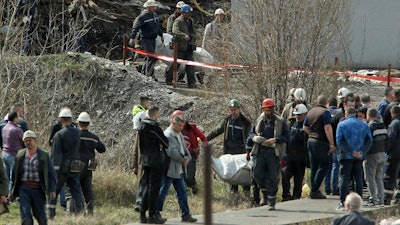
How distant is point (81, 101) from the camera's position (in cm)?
2425

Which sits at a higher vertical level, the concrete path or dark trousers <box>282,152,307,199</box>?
dark trousers <box>282,152,307,199</box>

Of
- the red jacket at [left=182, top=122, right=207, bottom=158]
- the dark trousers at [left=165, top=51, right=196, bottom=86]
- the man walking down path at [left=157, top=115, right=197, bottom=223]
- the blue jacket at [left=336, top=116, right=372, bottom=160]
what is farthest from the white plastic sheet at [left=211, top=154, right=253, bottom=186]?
the dark trousers at [left=165, top=51, right=196, bottom=86]

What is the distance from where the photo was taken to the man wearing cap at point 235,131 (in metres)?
18.1

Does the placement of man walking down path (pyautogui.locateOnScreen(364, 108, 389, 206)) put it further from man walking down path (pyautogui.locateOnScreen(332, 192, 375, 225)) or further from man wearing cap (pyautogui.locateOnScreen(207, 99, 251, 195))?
man walking down path (pyautogui.locateOnScreen(332, 192, 375, 225))

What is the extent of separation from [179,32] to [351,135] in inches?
318

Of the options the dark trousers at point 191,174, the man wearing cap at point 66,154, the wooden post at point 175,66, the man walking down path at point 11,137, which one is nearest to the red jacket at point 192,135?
the dark trousers at point 191,174

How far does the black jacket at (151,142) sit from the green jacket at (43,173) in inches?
54.5

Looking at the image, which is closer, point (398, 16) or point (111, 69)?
point (111, 69)

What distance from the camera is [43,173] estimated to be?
47.5 ft

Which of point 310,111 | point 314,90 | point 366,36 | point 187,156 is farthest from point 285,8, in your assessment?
point 366,36

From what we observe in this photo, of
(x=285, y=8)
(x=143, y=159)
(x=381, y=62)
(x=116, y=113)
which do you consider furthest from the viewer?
(x=381, y=62)

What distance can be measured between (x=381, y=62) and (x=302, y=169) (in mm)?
12631

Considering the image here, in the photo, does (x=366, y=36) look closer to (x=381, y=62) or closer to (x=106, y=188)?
(x=381, y=62)

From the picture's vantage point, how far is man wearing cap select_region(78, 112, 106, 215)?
16359 mm
